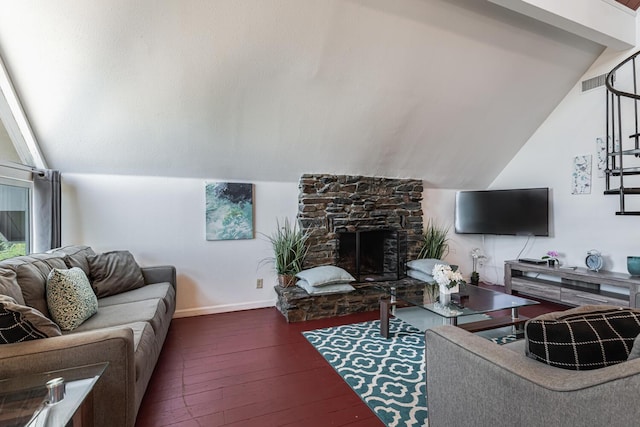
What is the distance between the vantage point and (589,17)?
301 centimetres

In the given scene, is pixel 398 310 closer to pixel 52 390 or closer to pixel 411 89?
pixel 411 89

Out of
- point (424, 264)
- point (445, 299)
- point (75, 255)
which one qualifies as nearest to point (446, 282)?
point (445, 299)

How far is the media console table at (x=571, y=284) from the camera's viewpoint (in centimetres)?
334

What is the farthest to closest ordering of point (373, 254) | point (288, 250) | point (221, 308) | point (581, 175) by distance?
1. point (373, 254)
2. point (581, 175)
3. point (288, 250)
4. point (221, 308)

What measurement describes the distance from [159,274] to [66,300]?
4.25 ft

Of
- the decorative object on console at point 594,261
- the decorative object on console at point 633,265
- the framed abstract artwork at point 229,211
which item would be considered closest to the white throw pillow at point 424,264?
the decorative object on console at point 594,261

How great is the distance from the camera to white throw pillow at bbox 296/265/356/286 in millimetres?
3541

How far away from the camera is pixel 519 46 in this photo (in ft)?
11.0


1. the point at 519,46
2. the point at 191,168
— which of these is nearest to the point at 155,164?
the point at 191,168

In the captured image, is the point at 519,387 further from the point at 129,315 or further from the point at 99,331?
the point at 129,315

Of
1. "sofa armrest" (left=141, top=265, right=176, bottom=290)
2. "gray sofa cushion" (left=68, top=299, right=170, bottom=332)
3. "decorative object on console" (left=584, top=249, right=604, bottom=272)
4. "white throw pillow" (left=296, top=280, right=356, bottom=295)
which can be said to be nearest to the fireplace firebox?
"white throw pillow" (left=296, top=280, right=356, bottom=295)

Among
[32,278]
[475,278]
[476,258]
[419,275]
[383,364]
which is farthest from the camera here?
[476,258]

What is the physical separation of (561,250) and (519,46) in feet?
9.15

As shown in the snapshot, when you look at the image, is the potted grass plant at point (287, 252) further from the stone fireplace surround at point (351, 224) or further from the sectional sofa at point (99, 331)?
the sectional sofa at point (99, 331)
